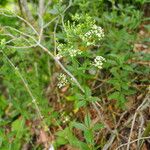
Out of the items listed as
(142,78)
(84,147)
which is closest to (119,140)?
(84,147)

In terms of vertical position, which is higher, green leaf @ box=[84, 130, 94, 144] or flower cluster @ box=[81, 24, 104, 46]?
flower cluster @ box=[81, 24, 104, 46]

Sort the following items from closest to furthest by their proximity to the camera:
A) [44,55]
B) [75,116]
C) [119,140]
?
[119,140]
[75,116]
[44,55]

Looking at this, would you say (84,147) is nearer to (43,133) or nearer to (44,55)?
(43,133)

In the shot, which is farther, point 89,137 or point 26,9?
point 26,9

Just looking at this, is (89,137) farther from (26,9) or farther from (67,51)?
(26,9)

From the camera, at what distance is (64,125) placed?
2770 mm

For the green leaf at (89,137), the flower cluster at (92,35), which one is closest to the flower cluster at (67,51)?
the flower cluster at (92,35)

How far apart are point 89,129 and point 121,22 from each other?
855 millimetres

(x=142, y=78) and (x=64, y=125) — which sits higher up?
(x=142, y=78)

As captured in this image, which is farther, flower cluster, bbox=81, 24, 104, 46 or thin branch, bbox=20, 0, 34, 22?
thin branch, bbox=20, 0, 34, 22

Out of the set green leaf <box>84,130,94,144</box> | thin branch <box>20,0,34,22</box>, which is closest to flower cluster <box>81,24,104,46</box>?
green leaf <box>84,130,94,144</box>

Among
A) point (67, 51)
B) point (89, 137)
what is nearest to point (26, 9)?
point (67, 51)

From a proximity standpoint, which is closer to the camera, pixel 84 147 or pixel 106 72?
Answer: pixel 84 147

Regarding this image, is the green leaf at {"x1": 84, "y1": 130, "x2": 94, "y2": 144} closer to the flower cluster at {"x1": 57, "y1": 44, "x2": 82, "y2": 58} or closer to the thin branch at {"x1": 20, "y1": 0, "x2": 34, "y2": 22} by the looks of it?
the flower cluster at {"x1": 57, "y1": 44, "x2": 82, "y2": 58}
